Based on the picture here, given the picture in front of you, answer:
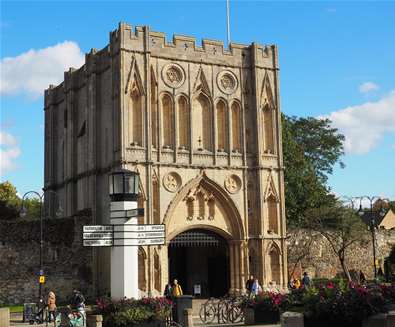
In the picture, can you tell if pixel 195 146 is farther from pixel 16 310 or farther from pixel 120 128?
pixel 16 310

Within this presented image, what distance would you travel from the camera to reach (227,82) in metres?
42.5

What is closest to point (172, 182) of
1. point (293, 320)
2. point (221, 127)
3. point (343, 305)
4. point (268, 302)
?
point (221, 127)

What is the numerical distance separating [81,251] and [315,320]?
23030 mm

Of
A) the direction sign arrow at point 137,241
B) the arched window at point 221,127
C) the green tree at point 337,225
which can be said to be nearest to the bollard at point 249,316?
the direction sign arrow at point 137,241

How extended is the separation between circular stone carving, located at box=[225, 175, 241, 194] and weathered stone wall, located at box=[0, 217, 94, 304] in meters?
8.56

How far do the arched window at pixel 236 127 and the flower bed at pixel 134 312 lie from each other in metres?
21.7

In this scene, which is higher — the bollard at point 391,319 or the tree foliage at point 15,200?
the tree foliage at point 15,200

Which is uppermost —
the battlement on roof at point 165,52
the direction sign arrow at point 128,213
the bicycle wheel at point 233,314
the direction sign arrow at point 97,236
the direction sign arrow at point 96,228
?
the battlement on roof at point 165,52

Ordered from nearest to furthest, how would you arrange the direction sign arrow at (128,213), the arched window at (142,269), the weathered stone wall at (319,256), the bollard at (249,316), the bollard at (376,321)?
the bollard at (376,321), the direction sign arrow at (128,213), the bollard at (249,316), the arched window at (142,269), the weathered stone wall at (319,256)

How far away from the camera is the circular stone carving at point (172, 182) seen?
39.4m

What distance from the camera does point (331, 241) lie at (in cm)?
5219

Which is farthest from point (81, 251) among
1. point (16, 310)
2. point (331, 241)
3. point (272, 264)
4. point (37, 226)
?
point (331, 241)

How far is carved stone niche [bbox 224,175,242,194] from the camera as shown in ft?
136

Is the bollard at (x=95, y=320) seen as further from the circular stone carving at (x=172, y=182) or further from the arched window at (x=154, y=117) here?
the arched window at (x=154, y=117)
